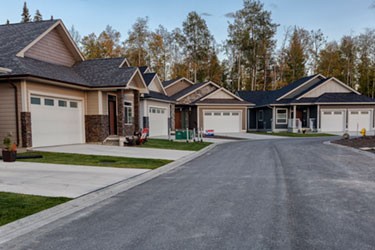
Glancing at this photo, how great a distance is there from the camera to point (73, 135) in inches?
624

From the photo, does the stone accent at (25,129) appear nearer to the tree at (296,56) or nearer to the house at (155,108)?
the house at (155,108)

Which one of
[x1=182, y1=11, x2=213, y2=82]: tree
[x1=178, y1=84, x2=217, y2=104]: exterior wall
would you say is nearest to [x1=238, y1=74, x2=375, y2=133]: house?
[x1=178, y1=84, x2=217, y2=104]: exterior wall

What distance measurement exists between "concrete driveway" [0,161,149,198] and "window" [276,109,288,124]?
23940mm

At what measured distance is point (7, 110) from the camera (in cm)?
1275

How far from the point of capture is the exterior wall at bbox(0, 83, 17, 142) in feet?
41.5

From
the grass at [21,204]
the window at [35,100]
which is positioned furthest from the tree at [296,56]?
the grass at [21,204]

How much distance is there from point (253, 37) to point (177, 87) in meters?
17.4

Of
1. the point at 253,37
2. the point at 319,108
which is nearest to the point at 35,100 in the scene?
the point at 319,108

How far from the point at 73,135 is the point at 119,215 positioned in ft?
40.4

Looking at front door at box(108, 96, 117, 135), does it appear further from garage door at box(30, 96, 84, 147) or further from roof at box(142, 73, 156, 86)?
roof at box(142, 73, 156, 86)

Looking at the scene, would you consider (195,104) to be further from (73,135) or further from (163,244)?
(163,244)

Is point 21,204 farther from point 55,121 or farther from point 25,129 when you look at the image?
point 55,121

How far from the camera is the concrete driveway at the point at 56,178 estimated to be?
6.25 metres

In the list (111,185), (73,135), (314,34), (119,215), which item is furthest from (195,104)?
(314,34)
